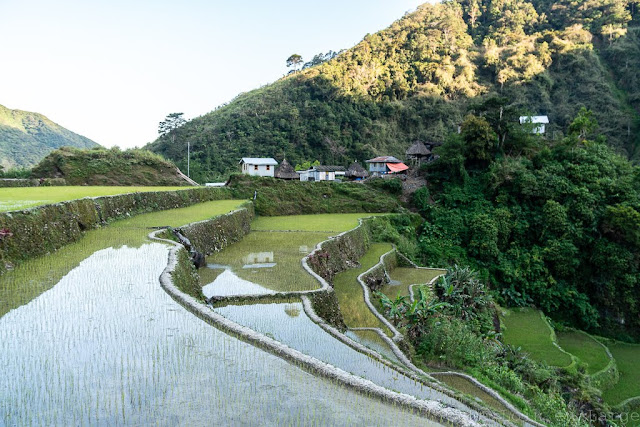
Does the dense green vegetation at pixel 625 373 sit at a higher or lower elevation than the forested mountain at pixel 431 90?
lower

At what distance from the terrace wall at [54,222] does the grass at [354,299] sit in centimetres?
737

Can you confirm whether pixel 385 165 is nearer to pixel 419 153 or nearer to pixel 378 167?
pixel 378 167

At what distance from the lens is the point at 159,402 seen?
12.7ft

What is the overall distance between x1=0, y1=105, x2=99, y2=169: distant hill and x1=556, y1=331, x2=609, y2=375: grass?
45.2 metres

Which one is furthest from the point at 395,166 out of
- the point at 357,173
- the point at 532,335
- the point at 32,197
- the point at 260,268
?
the point at 32,197

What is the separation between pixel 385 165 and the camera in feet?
135

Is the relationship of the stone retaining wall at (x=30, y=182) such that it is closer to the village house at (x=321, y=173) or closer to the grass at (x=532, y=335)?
the grass at (x=532, y=335)

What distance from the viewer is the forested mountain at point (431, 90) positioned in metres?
50.8

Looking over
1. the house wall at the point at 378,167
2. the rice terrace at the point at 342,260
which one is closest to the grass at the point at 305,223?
the rice terrace at the point at 342,260

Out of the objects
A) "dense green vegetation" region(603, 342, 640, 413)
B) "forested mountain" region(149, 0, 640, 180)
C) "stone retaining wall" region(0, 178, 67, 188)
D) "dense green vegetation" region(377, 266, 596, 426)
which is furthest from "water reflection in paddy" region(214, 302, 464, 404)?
"forested mountain" region(149, 0, 640, 180)

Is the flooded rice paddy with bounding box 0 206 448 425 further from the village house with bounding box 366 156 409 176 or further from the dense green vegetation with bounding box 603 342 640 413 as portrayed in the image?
the village house with bounding box 366 156 409 176

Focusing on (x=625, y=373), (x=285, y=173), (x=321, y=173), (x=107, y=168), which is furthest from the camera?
(x=321, y=173)

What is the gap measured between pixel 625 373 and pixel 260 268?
55.0 feet

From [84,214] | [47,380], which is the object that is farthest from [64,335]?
[84,214]
